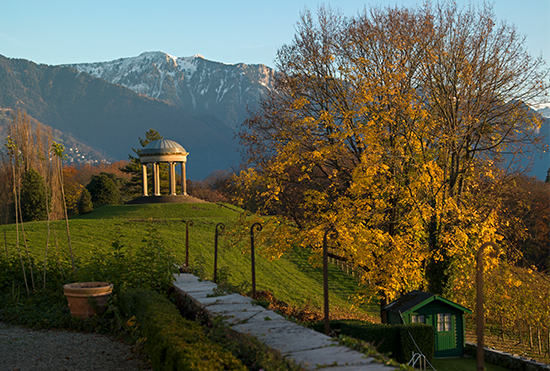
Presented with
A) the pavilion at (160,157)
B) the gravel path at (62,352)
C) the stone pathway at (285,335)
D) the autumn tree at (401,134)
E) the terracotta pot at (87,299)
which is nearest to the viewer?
the stone pathway at (285,335)

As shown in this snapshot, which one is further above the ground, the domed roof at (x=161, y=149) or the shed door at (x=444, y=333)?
the domed roof at (x=161, y=149)

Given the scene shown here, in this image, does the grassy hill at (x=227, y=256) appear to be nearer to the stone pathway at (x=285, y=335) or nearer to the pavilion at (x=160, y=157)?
the stone pathway at (x=285, y=335)

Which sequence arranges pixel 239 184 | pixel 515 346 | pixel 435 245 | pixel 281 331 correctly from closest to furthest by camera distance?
pixel 281 331 < pixel 435 245 < pixel 239 184 < pixel 515 346

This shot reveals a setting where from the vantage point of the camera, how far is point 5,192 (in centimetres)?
2970

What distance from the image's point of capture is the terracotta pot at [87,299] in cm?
628

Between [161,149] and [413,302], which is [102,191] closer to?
[161,149]

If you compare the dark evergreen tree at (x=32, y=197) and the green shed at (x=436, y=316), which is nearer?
the green shed at (x=436, y=316)

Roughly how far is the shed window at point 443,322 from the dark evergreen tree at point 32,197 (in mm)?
21296

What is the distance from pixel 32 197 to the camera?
79.2ft

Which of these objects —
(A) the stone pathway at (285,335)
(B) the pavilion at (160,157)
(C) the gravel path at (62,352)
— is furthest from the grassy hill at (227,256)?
(B) the pavilion at (160,157)

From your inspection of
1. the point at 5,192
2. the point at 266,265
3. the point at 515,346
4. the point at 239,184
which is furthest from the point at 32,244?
the point at 5,192

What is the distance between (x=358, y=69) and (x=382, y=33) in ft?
3.92

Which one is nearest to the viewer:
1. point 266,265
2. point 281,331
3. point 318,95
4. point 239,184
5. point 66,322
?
point 281,331

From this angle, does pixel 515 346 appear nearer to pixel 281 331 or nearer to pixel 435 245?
pixel 435 245
